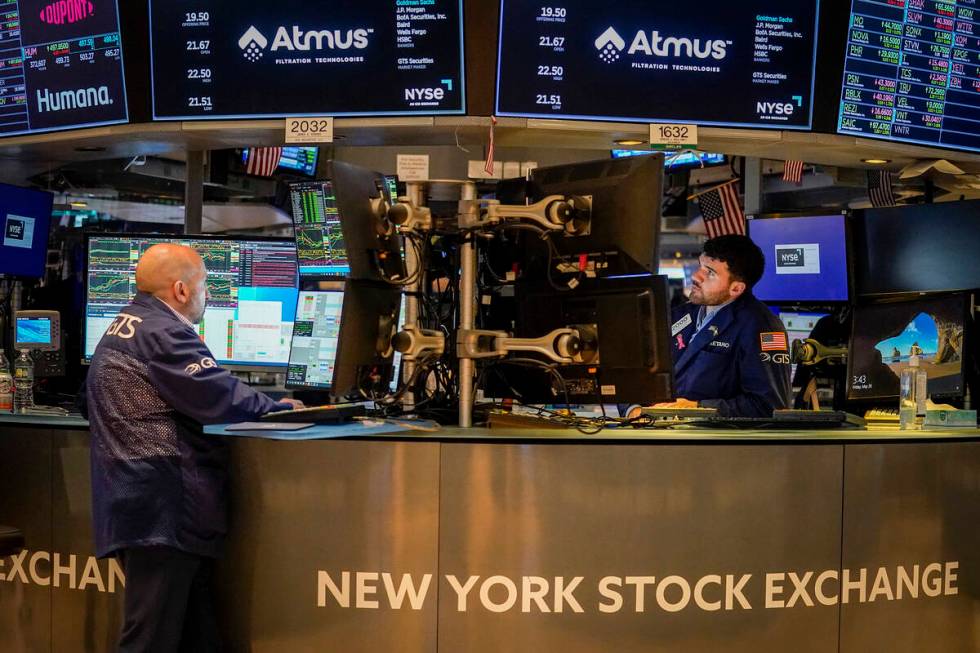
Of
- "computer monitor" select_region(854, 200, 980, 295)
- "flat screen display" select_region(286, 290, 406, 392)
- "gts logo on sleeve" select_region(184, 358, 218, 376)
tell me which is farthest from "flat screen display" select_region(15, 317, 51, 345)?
"computer monitor" select_region(854, 200, 980, 295)

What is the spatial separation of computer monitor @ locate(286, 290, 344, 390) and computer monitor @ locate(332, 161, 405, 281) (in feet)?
5.16

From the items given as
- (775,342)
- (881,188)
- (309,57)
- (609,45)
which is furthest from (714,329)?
(881,188)

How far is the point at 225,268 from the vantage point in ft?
16.6

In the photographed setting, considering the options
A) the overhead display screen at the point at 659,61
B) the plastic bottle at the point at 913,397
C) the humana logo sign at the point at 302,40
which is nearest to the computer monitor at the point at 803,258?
the overhead display screen at the point at 659,61

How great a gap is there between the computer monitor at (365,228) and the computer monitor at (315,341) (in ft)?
5.16

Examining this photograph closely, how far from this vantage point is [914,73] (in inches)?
171

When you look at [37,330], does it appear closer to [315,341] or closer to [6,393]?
[6,393]

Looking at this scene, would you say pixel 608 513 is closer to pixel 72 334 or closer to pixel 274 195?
pixel 72 334

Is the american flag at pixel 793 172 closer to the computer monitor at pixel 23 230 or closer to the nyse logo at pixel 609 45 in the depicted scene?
the nyse logo at pixel 609 45

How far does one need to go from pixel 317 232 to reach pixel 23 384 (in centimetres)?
148

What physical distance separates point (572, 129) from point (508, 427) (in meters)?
1.24

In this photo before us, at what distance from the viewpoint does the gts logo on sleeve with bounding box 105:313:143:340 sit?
3.13 metres

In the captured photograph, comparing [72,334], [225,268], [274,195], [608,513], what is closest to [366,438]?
[608,513]

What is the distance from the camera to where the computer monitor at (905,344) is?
3.94m
